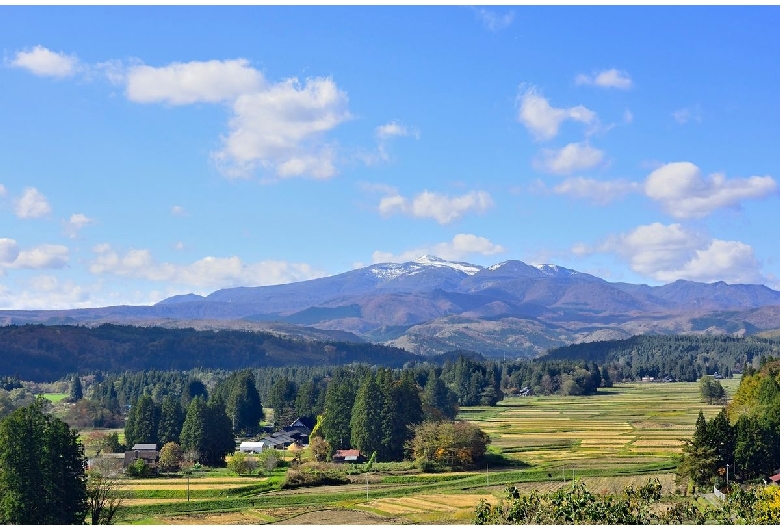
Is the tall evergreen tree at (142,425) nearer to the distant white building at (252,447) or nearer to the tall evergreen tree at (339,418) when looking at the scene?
the distant white building at (252,447)

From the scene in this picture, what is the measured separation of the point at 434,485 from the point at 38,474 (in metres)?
37.1

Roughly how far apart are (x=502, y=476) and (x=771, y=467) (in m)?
24.5

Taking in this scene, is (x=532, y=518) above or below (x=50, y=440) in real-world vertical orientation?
below

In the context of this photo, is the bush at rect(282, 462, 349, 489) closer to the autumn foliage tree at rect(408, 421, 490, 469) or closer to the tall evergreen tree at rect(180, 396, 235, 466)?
the autumn foliage tree at rect(408, 421, 490, 469)

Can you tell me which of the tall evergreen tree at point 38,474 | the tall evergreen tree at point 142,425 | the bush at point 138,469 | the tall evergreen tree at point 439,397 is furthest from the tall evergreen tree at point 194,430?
the tall evergreen tree at point 439,397

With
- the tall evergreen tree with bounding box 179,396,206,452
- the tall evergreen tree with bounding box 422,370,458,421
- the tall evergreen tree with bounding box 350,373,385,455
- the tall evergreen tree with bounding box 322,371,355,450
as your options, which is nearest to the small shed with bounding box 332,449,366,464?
the tall evergreen tree with bounding box 350,373,385,455

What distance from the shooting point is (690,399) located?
181375 mm

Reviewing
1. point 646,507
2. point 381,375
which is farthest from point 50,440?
point 381,375

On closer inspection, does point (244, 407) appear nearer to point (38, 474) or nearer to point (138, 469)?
point (138, 469)

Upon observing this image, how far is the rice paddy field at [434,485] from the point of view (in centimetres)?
6612

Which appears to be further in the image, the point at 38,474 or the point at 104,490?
the point at 104,490

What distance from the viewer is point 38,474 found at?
57.2 metres

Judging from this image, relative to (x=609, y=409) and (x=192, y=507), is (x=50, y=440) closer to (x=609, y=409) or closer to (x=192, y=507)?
(x=192, y=507)

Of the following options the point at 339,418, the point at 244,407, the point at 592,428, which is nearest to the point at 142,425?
the point at 339,418
